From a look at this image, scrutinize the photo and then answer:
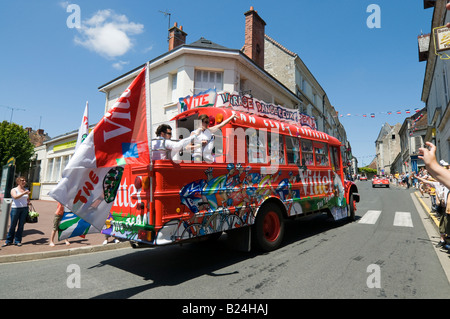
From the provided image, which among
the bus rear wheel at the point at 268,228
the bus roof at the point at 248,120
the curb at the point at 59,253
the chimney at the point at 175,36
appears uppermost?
the chimney at the point at 175,36

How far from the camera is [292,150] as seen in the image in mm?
5785

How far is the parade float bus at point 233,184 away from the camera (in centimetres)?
342

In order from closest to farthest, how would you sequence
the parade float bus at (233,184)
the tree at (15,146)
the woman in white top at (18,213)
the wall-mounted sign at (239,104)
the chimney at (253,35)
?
the parade float bus at (233,184) → the wall-mounted sign at (239,104) → the woman in white top at (18,213) → the chimney at (253,35) → the tree at (15,146)

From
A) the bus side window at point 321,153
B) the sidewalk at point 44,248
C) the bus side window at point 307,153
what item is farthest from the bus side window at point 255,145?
the sidewalk at point 44,248

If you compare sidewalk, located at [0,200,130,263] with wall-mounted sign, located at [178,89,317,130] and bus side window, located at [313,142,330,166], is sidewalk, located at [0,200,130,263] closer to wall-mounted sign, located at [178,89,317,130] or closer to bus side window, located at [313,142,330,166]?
wall-mounted sign, located at [178,89,317,130]

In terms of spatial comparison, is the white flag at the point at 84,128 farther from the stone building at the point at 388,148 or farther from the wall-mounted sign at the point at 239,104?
the stone building at the point at 388,148

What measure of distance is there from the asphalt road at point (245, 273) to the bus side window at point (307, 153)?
1970mm

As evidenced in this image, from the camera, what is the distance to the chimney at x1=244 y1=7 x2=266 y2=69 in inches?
618

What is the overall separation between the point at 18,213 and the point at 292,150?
273 inches

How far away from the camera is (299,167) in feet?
19.5

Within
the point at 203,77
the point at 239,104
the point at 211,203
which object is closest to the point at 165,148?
the point at 211,203
